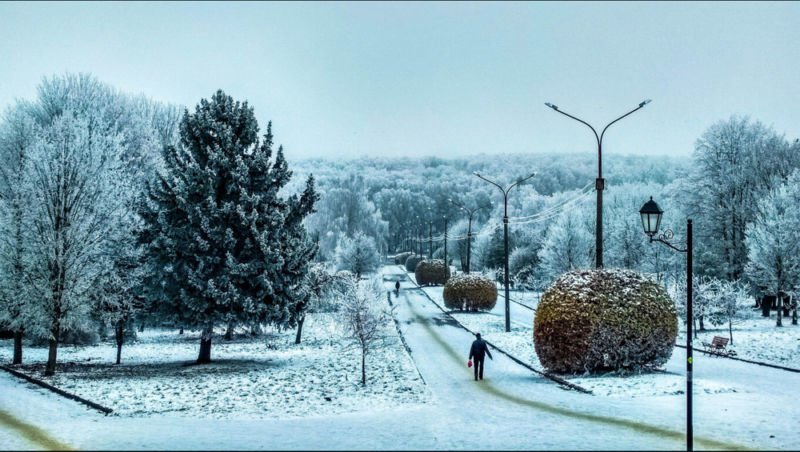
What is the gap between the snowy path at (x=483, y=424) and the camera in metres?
12.9

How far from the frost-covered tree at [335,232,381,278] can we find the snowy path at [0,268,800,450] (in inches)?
2492

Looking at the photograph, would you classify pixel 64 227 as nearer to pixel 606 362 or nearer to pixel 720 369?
pixel 606 362

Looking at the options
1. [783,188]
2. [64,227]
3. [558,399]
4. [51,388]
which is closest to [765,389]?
[558,399]

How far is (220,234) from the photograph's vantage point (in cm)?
2494

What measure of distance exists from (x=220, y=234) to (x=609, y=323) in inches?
546

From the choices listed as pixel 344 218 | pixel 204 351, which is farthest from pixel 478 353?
pixel 344 218

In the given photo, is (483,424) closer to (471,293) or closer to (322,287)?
(322,287)

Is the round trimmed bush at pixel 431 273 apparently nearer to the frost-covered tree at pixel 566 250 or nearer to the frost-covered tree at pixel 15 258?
the frost-covered tree at pixel 566 250

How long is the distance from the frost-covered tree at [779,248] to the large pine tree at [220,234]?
28633mm

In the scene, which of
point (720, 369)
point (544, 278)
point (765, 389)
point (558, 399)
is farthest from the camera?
point (544, 278)

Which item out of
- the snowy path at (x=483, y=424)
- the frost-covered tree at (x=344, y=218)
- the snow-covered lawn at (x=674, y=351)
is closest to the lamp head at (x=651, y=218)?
the snowy path at (x=483, y=424)

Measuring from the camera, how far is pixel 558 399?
17375mm

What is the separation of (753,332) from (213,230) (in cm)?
2802

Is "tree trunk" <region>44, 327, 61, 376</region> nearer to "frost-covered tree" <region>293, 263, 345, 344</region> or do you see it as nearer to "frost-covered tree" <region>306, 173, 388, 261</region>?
"frost-covered tree" <region>293, 263, 345, 344</region>
